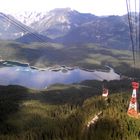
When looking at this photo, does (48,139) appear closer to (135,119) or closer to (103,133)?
(103,133)

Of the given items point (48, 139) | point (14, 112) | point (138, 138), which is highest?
point (138, 138)

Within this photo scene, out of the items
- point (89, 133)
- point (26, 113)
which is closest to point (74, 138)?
point (89, 133)

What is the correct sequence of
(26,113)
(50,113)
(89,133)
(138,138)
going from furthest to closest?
(26,113)
(50,113)
(89,133)
(138,138)

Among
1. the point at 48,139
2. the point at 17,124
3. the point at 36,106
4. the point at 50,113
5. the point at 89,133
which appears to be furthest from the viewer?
the point at 36,106

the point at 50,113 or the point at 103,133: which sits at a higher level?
the point at 103,133

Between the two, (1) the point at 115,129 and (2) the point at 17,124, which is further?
(2) the point at 17,124

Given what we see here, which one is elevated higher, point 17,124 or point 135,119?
point 135,119

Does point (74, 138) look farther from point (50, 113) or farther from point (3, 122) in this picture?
point (50, 113)

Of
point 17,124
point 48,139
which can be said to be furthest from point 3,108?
point 48,139

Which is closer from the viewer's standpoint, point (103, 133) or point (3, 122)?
point (103, 133)
